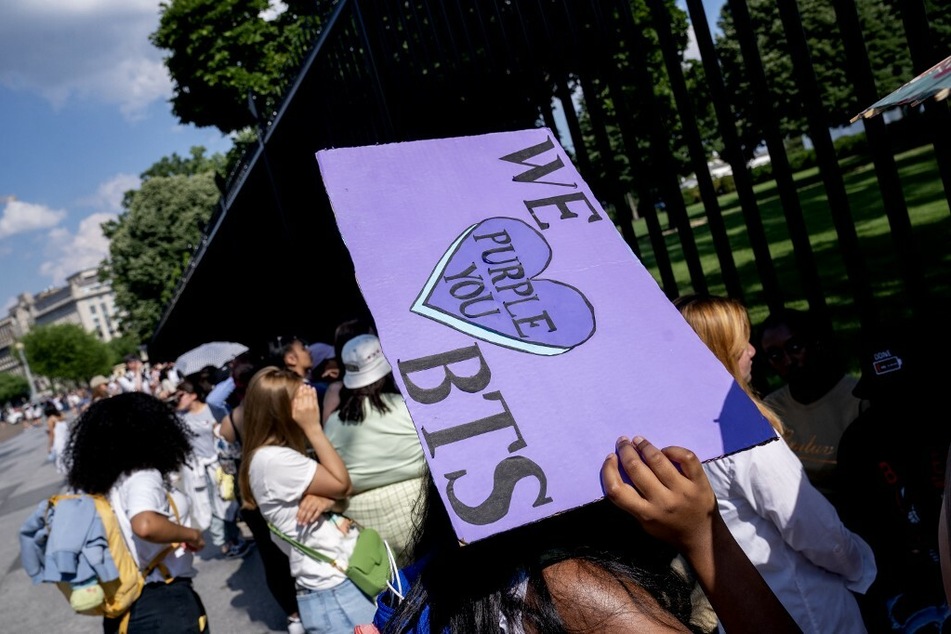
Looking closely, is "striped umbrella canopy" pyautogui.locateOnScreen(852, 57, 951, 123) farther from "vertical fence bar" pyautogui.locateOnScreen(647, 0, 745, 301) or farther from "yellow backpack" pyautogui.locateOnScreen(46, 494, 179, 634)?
"yellow backpack" pyautogui.locateOnScreen(46, 494, 179, 634)

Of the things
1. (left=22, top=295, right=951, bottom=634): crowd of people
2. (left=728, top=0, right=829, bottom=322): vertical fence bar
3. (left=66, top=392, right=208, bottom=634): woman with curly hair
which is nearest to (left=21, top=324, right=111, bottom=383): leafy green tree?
(left=22, top=295, right=951, bottom=634): crowd of people

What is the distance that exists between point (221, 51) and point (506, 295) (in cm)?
2914

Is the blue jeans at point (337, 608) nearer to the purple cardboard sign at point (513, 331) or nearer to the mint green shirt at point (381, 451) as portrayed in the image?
the mint green shirt at point (381, 451)

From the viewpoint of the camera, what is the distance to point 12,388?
313 ft

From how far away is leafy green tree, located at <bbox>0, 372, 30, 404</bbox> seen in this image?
9406 cm

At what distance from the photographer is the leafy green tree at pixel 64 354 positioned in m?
80.1

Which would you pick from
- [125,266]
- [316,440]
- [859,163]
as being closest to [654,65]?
[316,440]

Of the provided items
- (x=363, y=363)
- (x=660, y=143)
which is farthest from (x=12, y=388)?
(x=660, y=143)

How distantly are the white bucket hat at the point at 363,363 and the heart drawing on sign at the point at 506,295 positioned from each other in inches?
79.1

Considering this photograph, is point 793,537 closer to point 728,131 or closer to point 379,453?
point 728,131

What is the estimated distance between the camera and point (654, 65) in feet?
51.4

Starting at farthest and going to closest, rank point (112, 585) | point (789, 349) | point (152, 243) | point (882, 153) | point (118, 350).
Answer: point (118, 350) → point (152, 243) → point (112, 585) → point (789, 349) → point (882, 153)

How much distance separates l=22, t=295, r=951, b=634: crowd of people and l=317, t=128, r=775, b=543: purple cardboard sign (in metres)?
0.11

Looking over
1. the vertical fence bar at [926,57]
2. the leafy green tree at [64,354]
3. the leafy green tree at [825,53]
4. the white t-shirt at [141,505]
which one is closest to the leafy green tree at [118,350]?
the leafy green tree at [64,354]
